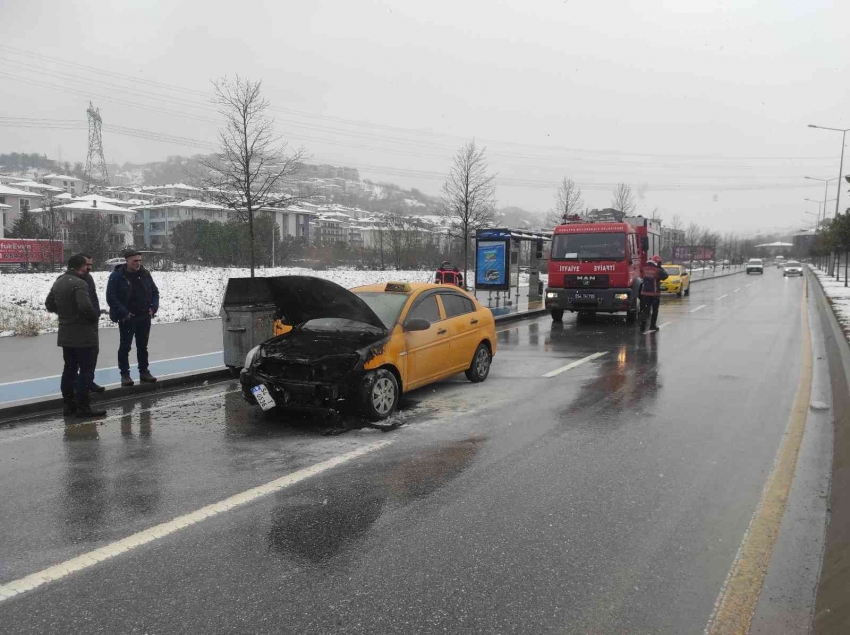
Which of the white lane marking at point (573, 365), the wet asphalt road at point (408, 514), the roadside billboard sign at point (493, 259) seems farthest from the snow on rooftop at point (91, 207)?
the wet asphalt road at point (408, 514)

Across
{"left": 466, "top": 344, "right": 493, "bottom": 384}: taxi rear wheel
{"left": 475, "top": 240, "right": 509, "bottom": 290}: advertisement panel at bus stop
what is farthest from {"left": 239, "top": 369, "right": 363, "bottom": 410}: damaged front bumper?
{"left": 475, "top": 240, "right": 509, "bottom": 290}: advertisement panel at bus stop

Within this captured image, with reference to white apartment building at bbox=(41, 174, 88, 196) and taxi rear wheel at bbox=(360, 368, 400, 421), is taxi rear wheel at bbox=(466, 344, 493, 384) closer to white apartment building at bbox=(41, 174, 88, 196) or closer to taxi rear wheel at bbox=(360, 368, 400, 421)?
taxi rear wheel at bbox=(360, 368, 400, 421)

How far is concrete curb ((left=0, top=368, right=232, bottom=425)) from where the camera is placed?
719 cm

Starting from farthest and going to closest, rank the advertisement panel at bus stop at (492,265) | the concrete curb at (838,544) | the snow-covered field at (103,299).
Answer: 1. the advertisement panel at bus stop at (492,265)
2. the snow-covered field at (103,299)
3. the concrete curb at (838,544)

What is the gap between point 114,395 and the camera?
27.0 ft

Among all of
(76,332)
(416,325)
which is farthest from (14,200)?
(416,325)

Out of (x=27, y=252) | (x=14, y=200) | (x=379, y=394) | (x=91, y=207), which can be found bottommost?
(x=379, y=394)

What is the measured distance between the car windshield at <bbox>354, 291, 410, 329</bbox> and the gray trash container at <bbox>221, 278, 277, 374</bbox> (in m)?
1.79

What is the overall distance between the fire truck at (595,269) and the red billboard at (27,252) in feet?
88.0

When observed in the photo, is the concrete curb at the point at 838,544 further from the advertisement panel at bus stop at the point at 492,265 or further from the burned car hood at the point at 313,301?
the advertisement panel at bus stop at the point at 492,265

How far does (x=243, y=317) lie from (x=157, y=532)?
5.36 metres

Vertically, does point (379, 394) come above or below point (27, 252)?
below

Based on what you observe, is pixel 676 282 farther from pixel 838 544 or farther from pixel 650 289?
pixel 838 544

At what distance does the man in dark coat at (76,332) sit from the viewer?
695 cm
